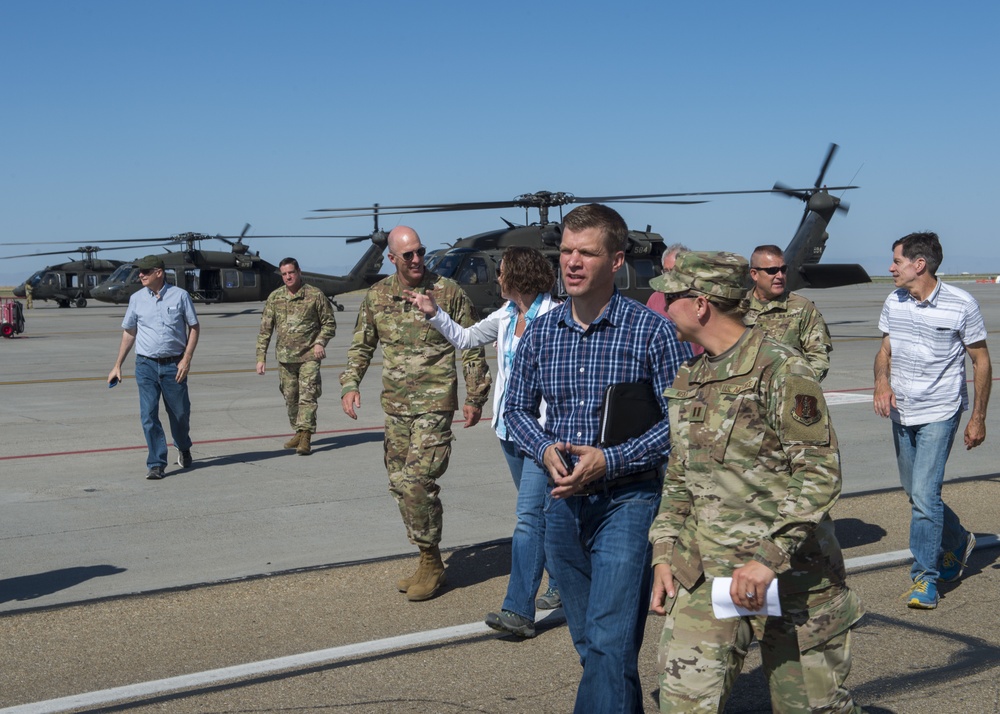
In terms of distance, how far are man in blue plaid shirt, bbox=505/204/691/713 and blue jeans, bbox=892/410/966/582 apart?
2.55 meters

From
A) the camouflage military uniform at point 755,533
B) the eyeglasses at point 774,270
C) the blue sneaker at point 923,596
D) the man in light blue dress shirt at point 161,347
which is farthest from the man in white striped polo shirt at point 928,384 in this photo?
the man in light blue dress shirt at point 161,347

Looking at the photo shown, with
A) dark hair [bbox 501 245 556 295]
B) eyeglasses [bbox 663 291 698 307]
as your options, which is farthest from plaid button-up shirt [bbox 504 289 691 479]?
dark hair [bbox 501 245 556 295]

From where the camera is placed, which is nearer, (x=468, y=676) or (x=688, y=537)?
(x=688, y=537)

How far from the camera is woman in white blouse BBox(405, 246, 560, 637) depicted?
506 centimetres

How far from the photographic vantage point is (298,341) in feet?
37.6

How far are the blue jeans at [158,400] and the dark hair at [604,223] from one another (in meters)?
6.71

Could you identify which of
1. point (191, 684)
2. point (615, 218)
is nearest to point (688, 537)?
point (615, 218)

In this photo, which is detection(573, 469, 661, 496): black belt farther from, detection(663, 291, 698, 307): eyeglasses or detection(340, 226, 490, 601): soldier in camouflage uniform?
detection(340, 226, 490, 601): soldier in camouflage uniform

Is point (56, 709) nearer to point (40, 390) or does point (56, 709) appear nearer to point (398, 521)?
point (398, 521)

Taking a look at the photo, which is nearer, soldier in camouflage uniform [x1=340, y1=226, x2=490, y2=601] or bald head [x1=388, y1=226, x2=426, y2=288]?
soldier in camouflage uniform [x1=340, y1=226, x2=490, y2=601]

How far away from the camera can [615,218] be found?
3762mm

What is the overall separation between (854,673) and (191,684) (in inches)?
112

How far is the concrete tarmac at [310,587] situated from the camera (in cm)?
469

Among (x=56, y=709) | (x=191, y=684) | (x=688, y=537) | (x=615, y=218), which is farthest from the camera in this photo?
(x=191, y=684)
